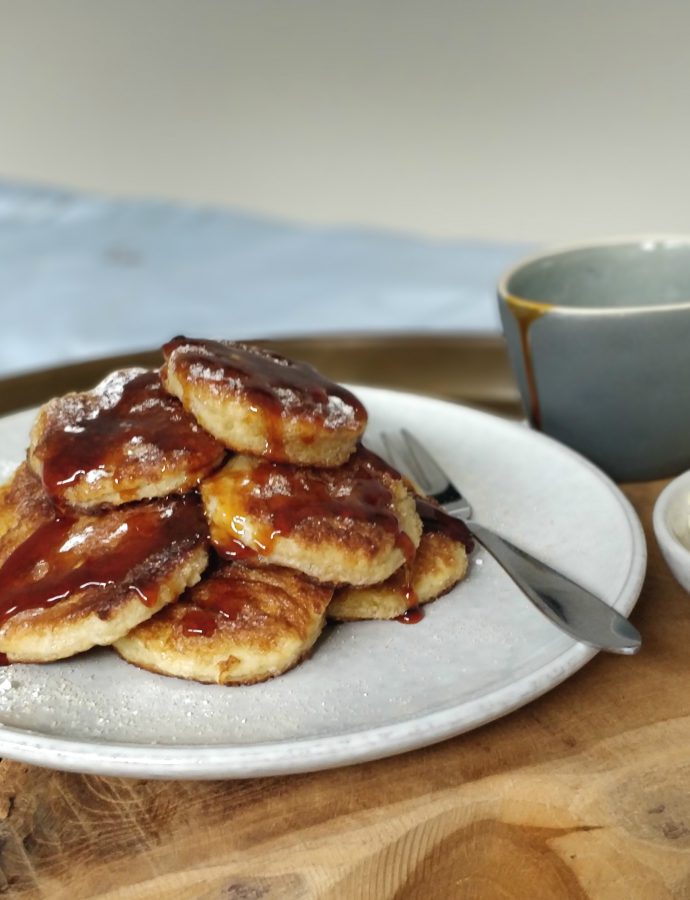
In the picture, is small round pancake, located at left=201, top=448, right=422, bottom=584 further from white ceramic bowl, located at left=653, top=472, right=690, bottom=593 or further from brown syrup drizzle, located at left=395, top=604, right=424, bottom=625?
white ceramic bowl, located at left=653, top=472, right=690, bottom=593

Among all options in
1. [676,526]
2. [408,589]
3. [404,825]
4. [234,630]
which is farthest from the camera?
[676,526]

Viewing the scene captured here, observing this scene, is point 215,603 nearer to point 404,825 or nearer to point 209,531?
point 209,531

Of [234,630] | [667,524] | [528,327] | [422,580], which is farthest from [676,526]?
[234,630]

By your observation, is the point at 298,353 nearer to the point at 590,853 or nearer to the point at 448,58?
the point at 590,853

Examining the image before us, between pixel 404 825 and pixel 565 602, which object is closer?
pixel 404 825

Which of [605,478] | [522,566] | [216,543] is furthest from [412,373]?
[216,543]
